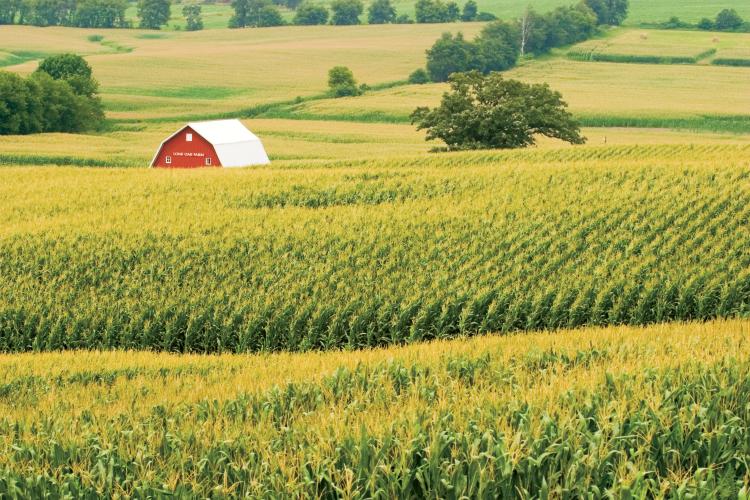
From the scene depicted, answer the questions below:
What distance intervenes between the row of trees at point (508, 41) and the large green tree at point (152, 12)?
67458 millimetres

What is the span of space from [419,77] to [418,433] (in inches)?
4190

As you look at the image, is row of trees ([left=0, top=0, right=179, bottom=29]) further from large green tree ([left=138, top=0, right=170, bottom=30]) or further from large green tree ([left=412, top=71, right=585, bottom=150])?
large green tree ([left=412, top=71, right=585, bottom=150])

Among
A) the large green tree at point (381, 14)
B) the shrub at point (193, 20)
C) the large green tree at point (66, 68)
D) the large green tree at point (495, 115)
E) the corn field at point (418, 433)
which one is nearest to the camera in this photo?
the corn field at point (418, 433)

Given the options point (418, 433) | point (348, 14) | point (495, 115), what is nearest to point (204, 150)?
point (495, 115)

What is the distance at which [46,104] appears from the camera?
8269 cm

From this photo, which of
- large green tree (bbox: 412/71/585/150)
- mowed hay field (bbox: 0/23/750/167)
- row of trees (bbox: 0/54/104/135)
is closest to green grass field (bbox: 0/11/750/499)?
large green tree (bbox: 412/71/585/150)

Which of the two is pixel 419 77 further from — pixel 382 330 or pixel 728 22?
pixel 382 330

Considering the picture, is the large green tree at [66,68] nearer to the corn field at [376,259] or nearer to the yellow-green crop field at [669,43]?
the yellow-green crop field at [669,43]

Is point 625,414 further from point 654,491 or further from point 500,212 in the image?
point 500,212

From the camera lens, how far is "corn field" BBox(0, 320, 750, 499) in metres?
8.70

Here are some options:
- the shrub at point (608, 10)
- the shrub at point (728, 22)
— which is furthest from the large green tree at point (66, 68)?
the shrub at point (728, 22)

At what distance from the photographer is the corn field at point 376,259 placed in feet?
65.1

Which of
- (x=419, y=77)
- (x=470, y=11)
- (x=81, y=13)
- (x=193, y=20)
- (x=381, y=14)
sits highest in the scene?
(x=470, y=11)

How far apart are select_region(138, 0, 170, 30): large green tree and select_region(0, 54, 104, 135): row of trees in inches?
3202
